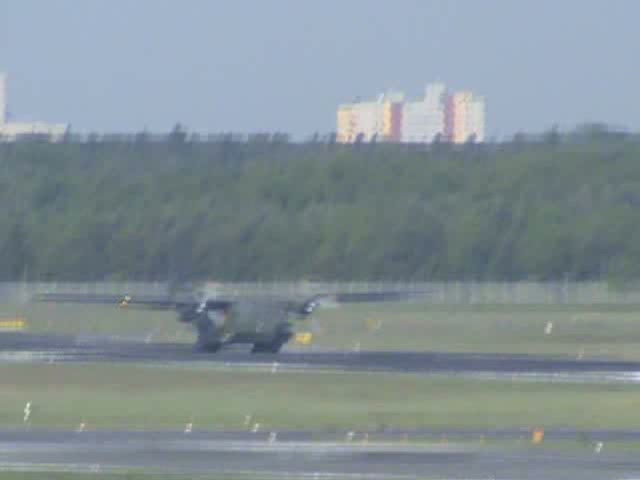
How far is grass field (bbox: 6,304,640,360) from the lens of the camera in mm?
58625

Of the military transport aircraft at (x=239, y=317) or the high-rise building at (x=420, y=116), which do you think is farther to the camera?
the high-rise building at (x=420, y=116)

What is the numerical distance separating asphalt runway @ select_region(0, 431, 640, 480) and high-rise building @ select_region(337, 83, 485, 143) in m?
145

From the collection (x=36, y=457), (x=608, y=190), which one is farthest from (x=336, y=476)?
(x=608, y=190)

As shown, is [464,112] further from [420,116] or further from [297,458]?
[297,458]

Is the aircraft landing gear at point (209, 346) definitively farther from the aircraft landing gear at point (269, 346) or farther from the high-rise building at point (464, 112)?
the high-rise building at point (464, 112)

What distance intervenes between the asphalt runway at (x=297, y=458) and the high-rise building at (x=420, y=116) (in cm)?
14464

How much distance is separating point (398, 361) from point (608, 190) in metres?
58.5

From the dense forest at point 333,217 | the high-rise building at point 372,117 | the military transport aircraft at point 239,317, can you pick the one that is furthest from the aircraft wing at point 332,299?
the high-rise building at point 372,117

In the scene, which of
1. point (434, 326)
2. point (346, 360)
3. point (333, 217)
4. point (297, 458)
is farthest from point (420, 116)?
point (297, 458)

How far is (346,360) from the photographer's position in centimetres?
4778

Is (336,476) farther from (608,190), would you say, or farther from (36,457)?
(608,190)

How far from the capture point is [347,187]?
110m

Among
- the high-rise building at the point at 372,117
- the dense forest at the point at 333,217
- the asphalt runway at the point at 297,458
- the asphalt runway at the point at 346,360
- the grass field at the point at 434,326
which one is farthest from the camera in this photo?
the high-rise building at the point at 372,117

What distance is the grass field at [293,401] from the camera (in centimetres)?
3206
